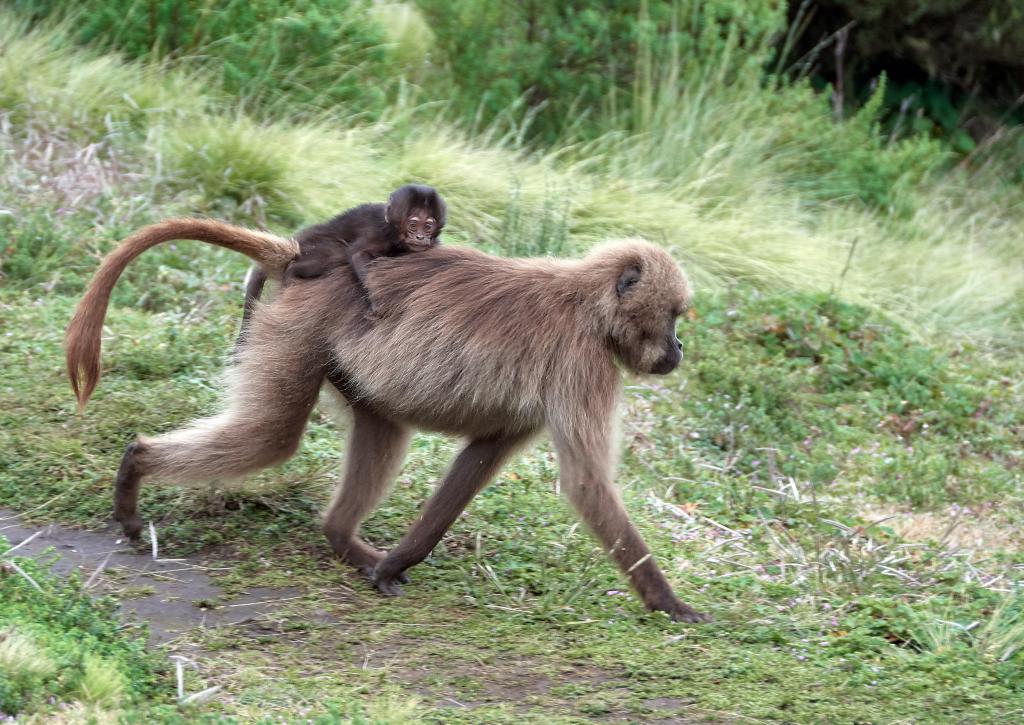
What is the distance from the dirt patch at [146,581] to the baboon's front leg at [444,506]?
36cm

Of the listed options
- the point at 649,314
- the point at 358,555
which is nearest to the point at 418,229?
the point at 649,314

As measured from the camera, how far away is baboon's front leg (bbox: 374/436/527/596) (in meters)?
4.80

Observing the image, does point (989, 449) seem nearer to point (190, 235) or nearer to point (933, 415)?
point (933, 415)

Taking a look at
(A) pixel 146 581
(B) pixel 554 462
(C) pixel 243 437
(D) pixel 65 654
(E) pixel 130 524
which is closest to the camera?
(D) pixel 65 654

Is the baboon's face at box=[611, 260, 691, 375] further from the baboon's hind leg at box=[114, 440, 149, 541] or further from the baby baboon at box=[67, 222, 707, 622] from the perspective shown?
the baboon's hind leg at box=[114, 440, 149, 541]

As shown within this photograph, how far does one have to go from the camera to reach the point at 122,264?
4820mm

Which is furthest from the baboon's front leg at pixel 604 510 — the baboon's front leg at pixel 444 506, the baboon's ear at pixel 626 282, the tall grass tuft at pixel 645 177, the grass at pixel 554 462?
the tall grass tuft at pixel 645 177

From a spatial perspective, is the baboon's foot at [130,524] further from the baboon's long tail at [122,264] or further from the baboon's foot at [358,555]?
the baboon's foot at [358,555]

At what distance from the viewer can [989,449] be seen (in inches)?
297

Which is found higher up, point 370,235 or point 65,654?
point 370,235

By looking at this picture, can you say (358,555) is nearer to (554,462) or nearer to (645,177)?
(554,462)

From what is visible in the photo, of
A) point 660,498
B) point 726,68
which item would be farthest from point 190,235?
point 726,68

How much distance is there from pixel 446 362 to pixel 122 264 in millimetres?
1267

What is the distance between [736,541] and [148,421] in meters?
2.70
